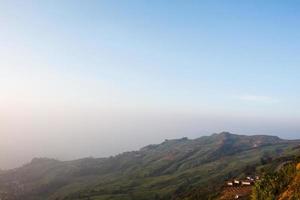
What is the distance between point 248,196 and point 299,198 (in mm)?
49682

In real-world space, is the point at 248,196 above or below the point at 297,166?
below

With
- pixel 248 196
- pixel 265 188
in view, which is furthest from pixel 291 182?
pixel 248 196

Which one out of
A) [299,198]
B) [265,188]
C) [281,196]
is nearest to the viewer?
[299,198]

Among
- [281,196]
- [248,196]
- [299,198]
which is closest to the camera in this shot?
[299,198]

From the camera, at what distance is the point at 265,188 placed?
564 feet

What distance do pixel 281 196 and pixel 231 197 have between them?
3943 cm

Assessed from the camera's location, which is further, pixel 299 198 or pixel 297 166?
pixel 297 166

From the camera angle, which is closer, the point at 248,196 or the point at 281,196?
the point at 281,196

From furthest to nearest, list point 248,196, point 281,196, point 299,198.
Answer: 1. point 248,196
2. point 281,196
3. point 299,198

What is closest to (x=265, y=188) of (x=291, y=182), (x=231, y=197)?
(x=291, y=182)

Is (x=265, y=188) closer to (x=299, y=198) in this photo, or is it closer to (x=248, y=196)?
(x=248, y=196)

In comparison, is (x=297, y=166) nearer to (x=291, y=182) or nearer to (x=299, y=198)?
(x=291, y=182)

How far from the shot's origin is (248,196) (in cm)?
18962

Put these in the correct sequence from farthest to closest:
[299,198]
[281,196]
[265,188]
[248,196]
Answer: [248,196] < [265,188] < [281,196] < [299,198]
